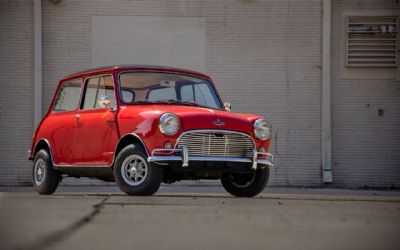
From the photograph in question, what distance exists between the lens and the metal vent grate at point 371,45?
16078 mm

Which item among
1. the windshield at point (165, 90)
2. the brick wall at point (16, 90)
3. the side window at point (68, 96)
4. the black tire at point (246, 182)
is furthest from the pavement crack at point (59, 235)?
the brick wall at point (16, 90)

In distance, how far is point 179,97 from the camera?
10.1 meters

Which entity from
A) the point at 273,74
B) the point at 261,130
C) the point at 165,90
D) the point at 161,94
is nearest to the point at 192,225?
the point at 261,130

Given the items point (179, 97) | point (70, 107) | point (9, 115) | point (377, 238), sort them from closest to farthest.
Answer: point (377, 238)
point (179, 97)
point (70, 107)
point (9, 115)

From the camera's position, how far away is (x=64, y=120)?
10719 mm

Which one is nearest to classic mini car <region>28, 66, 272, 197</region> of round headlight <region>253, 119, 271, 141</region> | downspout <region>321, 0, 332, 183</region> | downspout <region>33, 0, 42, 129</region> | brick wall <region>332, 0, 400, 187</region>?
round headlight <region>253, 119, 271, 141</region>

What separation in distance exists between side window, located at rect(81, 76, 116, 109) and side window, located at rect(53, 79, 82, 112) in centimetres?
22

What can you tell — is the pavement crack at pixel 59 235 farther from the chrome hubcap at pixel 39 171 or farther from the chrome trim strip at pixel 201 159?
the chrome hubcap at pixel 39 171

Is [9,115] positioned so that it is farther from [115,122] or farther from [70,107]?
[115,122]

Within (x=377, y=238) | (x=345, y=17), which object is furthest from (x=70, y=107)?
(x=345, y=17)

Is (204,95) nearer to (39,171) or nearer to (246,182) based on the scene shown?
(246,182)

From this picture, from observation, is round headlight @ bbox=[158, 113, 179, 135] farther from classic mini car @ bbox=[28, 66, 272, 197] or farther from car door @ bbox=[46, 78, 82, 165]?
car door @ bbox=[46, 78, 82, 165]

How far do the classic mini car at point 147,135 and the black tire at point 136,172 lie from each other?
1 cm

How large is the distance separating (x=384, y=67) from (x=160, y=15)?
4.57 m
